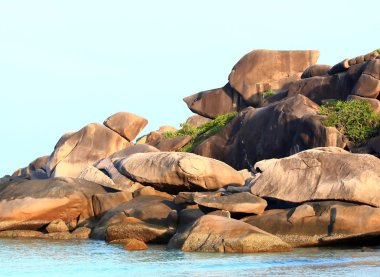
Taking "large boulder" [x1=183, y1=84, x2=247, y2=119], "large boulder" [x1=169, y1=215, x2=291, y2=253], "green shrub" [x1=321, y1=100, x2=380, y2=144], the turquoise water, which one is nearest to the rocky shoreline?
"large boulder" [x1=169, y1=215, x2=291, y2=253]

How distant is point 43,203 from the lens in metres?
28.4

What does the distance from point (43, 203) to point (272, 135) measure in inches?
420

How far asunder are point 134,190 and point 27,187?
4.05 metres

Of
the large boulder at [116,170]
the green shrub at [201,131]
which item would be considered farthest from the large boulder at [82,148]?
the large boulder at [116,170]

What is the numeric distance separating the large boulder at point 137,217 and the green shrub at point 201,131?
12.9 m

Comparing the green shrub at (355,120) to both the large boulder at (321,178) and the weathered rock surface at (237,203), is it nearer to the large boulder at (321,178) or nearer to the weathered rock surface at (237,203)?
the large boulder at (321,178)

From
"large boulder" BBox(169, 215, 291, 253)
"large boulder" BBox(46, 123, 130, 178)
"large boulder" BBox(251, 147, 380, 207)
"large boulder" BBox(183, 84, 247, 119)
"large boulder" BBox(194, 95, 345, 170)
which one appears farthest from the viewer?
"large boulder" BBox(183, 84, 247, 119)

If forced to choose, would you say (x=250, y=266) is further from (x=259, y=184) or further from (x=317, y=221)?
(x=259, y=184)

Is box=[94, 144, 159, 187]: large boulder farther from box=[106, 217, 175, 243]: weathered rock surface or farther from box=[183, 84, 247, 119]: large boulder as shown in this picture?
box=[183, 84, 247, 119]: large boulder

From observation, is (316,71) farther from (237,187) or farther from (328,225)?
(328,225)

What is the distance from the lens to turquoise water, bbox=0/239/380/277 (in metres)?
17.5

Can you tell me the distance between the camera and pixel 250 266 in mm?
18203

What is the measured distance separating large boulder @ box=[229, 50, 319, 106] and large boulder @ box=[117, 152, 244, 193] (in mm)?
18519

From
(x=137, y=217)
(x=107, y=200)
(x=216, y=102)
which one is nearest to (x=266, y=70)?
(x=216, y=102)
